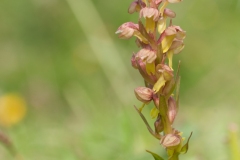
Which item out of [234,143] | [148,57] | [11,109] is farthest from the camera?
[11,109]

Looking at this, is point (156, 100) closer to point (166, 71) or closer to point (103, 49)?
point (166, 71)

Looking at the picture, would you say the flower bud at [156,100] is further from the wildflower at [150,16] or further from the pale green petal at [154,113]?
the wildflower at [150,16]

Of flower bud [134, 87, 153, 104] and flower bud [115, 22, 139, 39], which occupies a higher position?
flower bud [115, 22, 139, 39]

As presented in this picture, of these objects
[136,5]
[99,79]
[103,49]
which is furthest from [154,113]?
[99,79]

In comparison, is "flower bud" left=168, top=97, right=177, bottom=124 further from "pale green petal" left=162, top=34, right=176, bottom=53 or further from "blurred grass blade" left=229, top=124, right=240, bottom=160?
"blurred grass blade" left=229, top=124, right=240, bottom=160

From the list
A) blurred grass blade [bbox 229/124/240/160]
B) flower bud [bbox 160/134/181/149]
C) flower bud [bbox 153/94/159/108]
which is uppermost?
flower bud [bbox 153/94/159/108]

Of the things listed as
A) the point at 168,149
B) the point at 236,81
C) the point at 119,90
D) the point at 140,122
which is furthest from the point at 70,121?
the point at 168,149

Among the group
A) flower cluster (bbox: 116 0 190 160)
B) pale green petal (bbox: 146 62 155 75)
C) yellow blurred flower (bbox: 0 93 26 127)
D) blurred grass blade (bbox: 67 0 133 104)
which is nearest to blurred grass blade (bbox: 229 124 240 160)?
flower cluster (bbox: 116 0 190 160)
